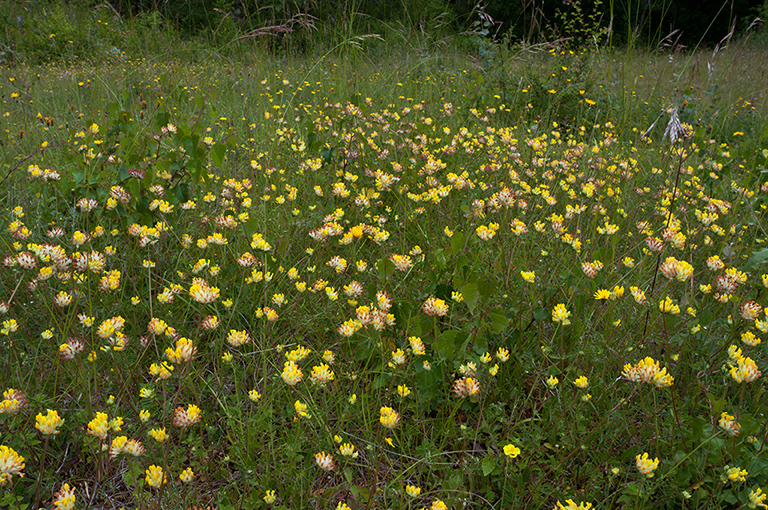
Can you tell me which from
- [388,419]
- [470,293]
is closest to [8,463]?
[388,419]

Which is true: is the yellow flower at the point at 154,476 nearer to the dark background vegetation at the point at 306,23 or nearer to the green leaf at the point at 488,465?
the green leaf at the point at 488,465

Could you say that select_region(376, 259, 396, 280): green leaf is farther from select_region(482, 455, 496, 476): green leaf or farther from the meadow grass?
select_region(482, 455, 496, 476): green leaf

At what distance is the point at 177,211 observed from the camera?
196 centimetres

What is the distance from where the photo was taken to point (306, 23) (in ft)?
10.6

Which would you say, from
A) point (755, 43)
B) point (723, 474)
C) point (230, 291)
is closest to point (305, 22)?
point (230, 291)

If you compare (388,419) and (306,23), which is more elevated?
(306,23)

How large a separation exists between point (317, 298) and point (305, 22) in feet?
7.76

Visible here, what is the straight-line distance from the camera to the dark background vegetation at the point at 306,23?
3469mm

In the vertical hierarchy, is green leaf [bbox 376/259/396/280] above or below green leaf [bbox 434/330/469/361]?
above

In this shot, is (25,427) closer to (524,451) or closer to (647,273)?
(524,451)

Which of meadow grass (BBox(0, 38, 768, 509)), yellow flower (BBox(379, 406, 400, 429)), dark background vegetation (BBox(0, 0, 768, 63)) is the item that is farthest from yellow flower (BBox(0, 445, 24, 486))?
dark background vegetation (BBox(0, 0, 768, 63))

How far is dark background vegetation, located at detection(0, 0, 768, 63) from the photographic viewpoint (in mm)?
3469

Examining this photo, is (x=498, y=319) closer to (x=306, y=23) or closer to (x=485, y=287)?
(x=485, y=287)

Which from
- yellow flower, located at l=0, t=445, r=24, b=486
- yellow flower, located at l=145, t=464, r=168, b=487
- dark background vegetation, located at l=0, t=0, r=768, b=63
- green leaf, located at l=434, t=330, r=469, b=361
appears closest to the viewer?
yellow flower, located at l=0, t=445, r=24, b=486
